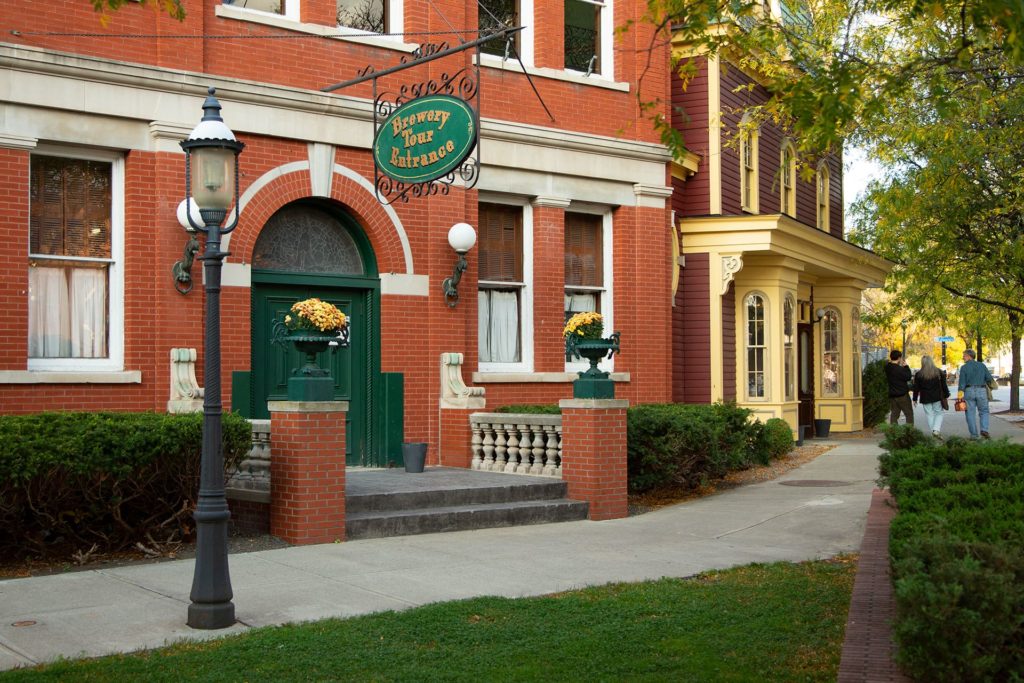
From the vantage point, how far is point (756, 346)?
796 inches

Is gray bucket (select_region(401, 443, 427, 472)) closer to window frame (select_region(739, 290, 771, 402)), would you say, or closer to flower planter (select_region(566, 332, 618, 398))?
flower planter (select_region(566, 332, 618, 398))

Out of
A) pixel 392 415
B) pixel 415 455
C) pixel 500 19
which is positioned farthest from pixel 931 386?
pixel 415 455

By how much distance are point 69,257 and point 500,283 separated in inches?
225

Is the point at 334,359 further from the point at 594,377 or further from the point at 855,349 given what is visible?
the point at 855,349

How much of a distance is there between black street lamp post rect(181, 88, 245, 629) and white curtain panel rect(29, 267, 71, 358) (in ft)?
15.6

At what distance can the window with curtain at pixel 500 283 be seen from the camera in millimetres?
15074

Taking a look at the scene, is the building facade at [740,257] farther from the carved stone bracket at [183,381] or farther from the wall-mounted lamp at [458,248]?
the carved stone bracket at [183,381]

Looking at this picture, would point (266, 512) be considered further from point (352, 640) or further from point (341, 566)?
point (352, 640)

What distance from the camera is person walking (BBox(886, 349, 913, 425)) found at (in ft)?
70.4

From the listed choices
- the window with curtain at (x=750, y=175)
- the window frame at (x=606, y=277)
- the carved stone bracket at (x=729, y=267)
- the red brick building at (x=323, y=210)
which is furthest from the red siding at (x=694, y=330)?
the window frame at (x=606, y=277)

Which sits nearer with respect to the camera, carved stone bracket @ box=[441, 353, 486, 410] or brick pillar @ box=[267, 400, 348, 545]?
brick pillar @ box=[267, 400, 348, 545]

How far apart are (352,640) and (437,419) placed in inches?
299

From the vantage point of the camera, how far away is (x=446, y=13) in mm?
14391

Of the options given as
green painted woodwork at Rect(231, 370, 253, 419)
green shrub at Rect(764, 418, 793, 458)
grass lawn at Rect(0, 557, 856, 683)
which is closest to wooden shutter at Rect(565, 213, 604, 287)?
green shrub at Rect(764, 418, 793, 458)
